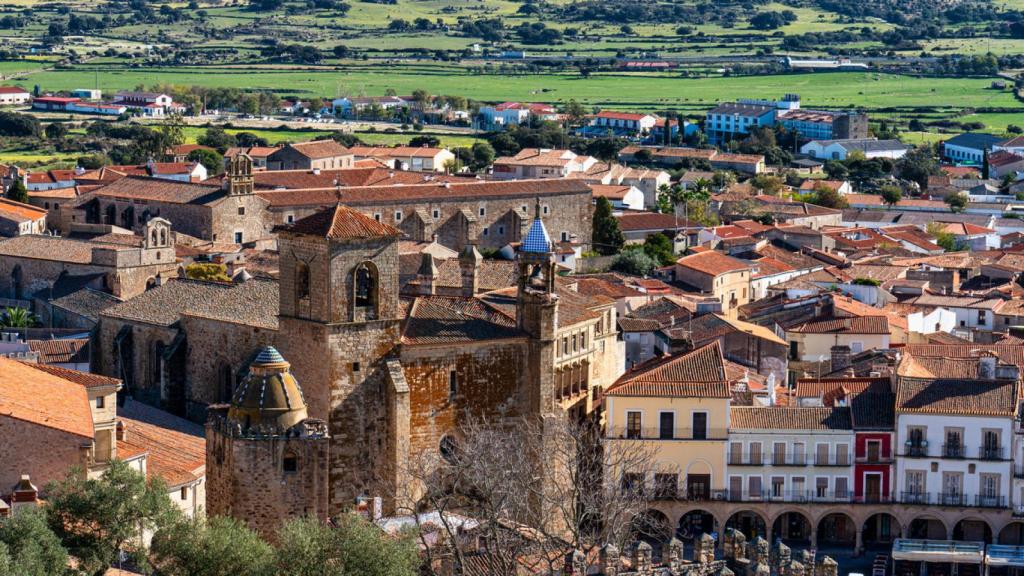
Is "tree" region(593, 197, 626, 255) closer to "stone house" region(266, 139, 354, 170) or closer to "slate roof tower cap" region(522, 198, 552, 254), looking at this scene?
"stone house" region(266, 139, 354, 170)

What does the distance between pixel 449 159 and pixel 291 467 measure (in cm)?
9008

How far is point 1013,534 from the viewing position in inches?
2019

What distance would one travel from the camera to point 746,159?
14025 centimetres

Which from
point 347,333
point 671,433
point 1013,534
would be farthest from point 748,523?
point 347,333

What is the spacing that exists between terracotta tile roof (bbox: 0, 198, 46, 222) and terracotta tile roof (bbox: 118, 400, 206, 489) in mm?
37372

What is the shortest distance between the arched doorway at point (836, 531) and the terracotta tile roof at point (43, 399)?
18235mm

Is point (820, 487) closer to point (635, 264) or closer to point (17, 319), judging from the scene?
point (17, 319)

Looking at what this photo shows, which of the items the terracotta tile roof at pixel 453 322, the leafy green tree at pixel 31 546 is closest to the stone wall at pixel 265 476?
the leafy green tree at pixel 31 546

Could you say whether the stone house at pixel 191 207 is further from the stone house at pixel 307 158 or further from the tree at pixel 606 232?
the stone house at pixel 307 158

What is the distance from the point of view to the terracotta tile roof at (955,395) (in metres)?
51.0

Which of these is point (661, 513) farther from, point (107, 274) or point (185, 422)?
point (107, 274)

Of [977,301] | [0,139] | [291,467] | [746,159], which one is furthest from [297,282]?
[0,139]

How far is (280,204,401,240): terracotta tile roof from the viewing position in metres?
45.9

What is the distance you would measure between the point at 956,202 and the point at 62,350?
70.0 metres
